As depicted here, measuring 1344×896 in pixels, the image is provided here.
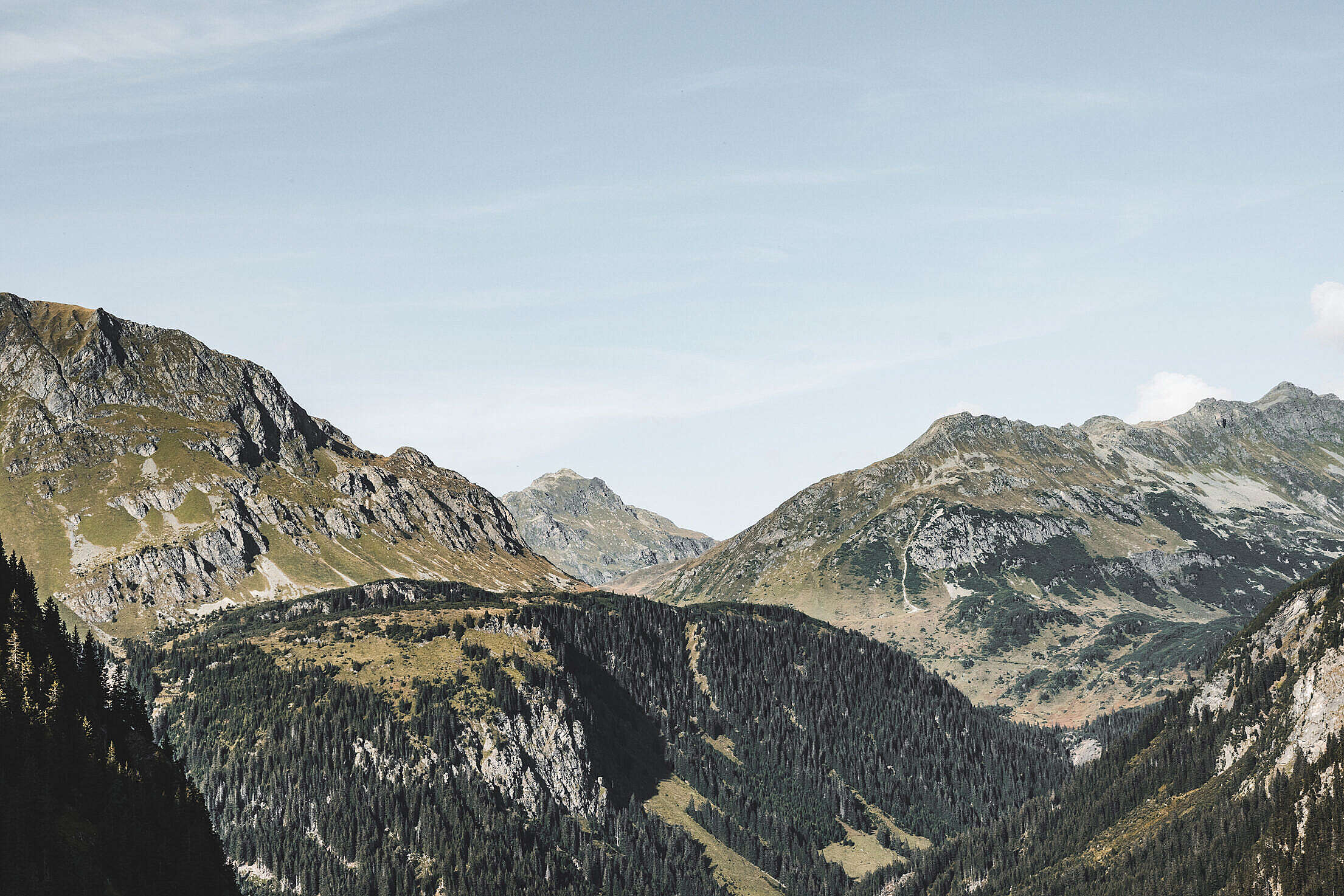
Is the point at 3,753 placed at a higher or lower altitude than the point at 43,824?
higher

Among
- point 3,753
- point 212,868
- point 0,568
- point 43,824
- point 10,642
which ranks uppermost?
point 0,568

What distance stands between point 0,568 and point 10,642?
33.0 metres

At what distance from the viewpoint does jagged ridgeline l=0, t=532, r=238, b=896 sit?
135375 millimetres

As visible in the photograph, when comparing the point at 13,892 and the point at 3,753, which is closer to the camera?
the point at 13,892

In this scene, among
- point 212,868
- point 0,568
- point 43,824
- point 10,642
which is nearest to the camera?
point 43,824

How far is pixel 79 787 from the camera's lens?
511ft

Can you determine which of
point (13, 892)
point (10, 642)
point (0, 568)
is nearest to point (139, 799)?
point (10, 642)

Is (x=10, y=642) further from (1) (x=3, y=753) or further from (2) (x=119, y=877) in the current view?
(2) (x=119, y=877)

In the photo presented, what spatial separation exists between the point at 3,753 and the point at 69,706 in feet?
80.0

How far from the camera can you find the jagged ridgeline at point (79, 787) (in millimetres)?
135375

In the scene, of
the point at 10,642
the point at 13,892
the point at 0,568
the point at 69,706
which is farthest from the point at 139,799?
the point at 0,568

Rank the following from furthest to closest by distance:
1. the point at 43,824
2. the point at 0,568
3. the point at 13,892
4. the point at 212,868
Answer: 1. the point at 0,568
2. the point at 212,868
3. the point at 43,824
4. the point at 13,892

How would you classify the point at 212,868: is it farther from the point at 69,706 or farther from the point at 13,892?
the point at 13,892

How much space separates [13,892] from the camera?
409 ft
